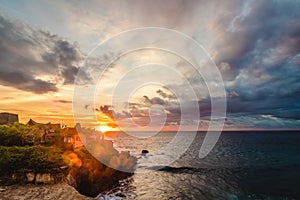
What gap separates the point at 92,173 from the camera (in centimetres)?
3700

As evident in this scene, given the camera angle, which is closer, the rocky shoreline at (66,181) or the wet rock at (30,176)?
the rocky shoreline at (66,181)

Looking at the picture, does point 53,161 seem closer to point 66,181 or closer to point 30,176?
point 30,176

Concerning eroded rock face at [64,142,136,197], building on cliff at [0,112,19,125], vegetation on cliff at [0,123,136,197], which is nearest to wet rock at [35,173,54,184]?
vegetation on cliff at [0,123,136,197]

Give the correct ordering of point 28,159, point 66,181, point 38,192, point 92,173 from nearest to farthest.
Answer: point 38,192 → point 66,181 → point 28,159 → point 92,173

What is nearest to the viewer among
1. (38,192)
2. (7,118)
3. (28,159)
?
(38,192)

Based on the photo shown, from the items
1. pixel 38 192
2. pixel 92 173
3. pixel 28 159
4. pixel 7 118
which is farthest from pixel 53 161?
pixel 7 118

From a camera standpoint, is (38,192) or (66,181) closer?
(38,192)

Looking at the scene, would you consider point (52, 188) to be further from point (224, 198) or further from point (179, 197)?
point (224, 198)

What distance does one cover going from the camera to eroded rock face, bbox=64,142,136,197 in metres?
30.4

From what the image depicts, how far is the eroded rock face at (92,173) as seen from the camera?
99.6ft

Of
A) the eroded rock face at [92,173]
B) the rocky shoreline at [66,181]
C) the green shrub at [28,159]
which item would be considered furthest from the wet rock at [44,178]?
the eroded rock face at [92,173]

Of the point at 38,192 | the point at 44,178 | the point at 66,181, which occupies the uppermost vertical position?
the point at 44,178

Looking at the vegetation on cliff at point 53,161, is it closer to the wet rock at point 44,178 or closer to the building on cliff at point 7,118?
the wet rock at point 44,178

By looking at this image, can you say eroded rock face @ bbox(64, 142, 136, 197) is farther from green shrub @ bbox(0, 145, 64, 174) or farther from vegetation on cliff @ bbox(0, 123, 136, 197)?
green shrub @ bbox(0, 145, 64, 174)
